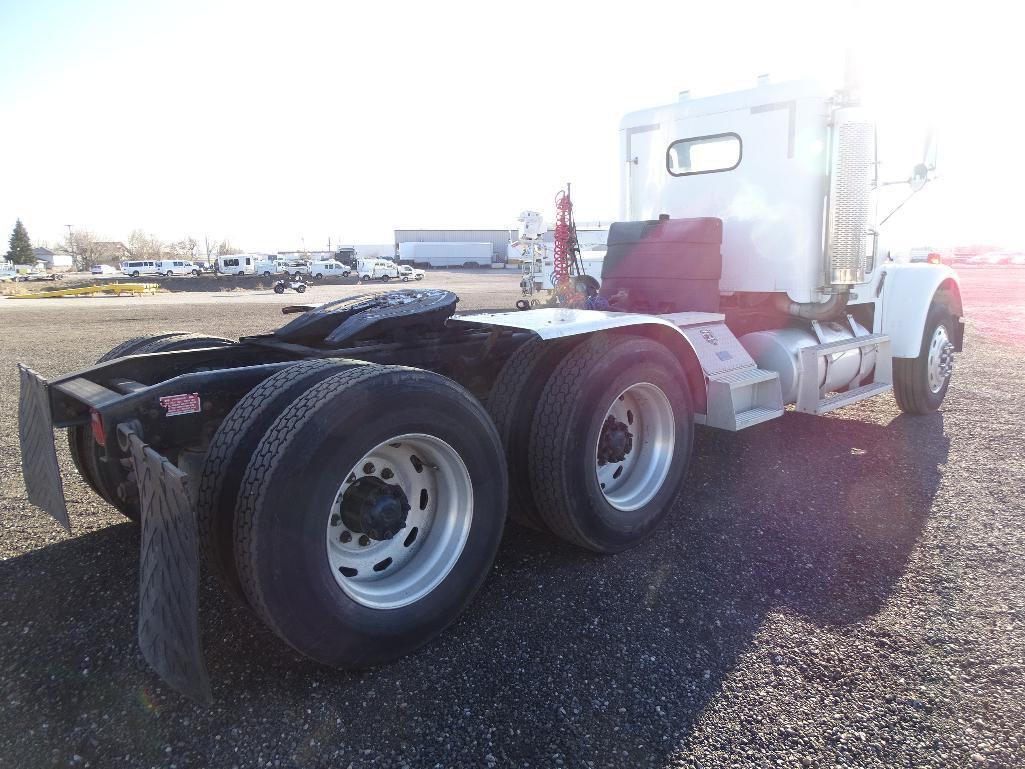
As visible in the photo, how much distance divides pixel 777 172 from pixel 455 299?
10.0ft

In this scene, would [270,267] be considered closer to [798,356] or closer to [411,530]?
[798,356]

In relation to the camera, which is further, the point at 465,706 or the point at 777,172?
the point at 777,172

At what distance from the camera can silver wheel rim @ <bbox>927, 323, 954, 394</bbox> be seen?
6777mm

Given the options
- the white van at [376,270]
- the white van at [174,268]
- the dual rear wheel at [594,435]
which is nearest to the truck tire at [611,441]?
the dual rear wheel at [594,435]

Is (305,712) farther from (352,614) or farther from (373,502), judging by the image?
(373,502)

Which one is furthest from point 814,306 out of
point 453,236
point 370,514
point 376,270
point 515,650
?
point 453,236

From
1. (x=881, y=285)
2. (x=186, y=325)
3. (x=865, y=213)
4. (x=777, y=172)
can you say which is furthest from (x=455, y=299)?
(x=186, y=325)

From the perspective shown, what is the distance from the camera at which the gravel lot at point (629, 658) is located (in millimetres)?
2361

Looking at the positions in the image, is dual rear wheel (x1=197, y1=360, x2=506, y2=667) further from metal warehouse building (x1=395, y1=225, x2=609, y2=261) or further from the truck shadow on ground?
metal warehouse building (x1=395, y1=225, x2=609, y2=261)

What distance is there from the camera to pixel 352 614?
8.63ft

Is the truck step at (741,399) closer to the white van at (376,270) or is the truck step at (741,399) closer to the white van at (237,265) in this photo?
the white van at (376,270)

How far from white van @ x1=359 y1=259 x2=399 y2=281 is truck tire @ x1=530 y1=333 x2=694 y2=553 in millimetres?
50348

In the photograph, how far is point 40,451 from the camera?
10.1 ft

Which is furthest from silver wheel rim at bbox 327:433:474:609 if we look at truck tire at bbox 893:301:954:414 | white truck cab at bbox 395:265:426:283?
white truck cab at bbox 395:265:426:283
